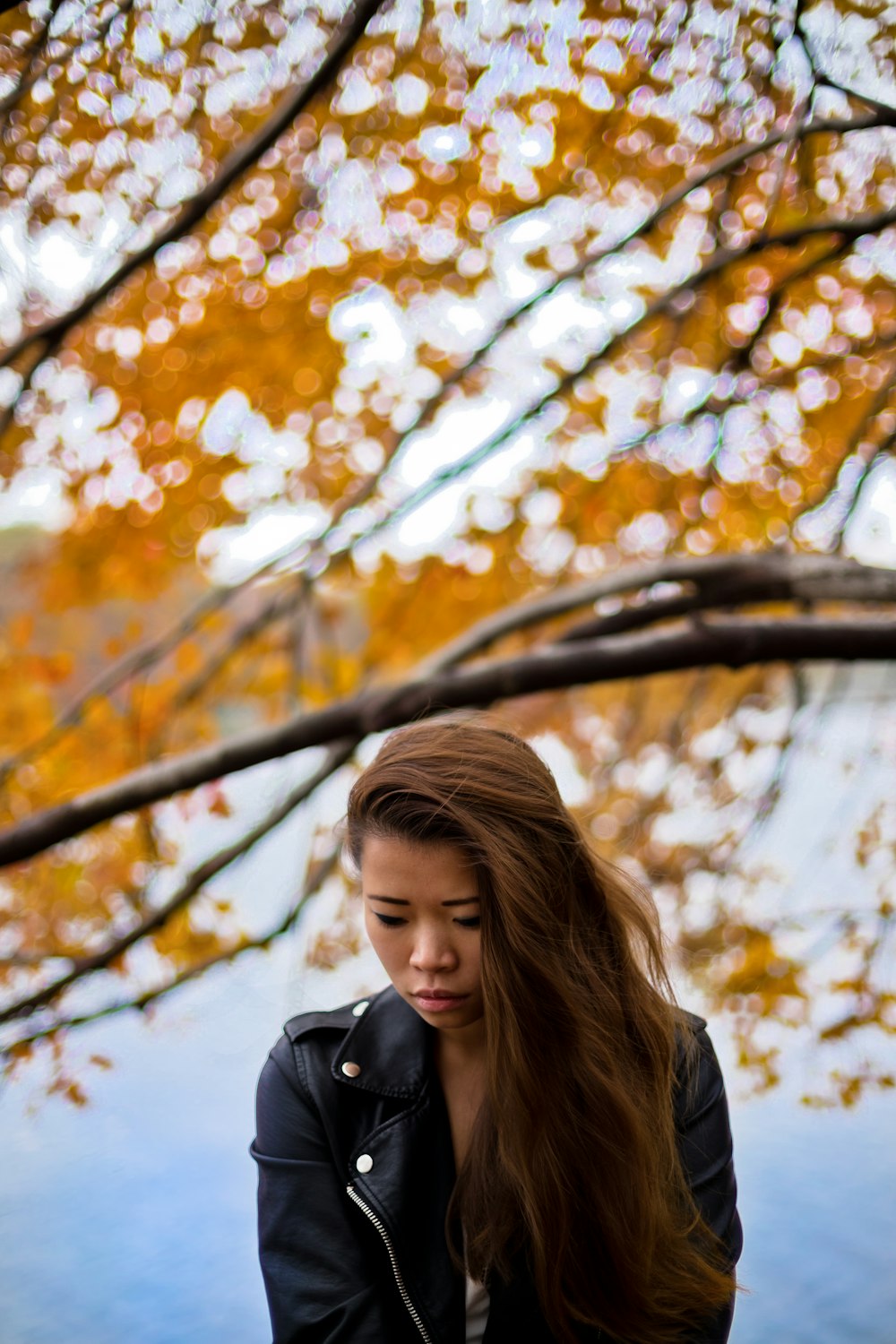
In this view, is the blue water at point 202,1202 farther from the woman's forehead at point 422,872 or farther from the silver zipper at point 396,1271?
the woman's forehead at point 422,872

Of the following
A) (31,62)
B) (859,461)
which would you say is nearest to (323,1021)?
(31,62)

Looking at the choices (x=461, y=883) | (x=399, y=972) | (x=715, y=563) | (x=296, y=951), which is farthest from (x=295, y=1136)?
(x=296, y=951)

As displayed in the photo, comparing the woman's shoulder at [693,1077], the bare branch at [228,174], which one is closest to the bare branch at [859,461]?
the bare branch at [228,174]

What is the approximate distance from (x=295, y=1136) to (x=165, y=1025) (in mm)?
3681

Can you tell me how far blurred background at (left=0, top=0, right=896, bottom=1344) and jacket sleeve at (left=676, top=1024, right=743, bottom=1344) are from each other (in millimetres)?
1097

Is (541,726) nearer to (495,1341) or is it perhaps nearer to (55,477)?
(55,477)

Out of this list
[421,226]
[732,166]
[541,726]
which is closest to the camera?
[732,166]

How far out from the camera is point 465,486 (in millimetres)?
4383

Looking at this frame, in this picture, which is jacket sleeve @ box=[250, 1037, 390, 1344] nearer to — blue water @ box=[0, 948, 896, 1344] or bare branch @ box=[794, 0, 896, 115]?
blue water @ box=[0, 948, 896, 1344]

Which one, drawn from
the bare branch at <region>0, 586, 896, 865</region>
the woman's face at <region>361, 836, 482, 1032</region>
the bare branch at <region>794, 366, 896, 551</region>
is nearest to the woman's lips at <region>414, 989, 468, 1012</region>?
the woman's face at <region>361, 836, 482, 1032</region>

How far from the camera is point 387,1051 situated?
1.68m

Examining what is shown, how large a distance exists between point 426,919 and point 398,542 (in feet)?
9.84

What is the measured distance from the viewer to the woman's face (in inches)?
58.4

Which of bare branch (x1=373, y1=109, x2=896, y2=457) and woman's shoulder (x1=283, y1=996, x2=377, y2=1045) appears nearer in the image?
woman's shoulder (x1=283, y1=996, x2=377, y2=1045)
